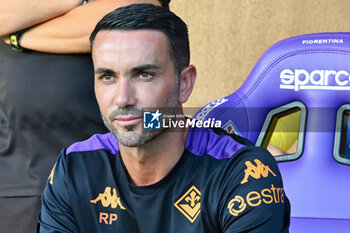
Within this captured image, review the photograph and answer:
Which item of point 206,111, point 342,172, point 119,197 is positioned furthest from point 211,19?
point 119,197

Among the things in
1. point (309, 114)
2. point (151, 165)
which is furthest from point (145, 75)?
point (309, 114)

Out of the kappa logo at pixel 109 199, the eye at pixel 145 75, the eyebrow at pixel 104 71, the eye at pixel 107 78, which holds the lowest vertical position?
the kappa logo at pixel 109 199

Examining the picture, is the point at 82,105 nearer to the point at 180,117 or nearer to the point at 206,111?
the point at 180,117

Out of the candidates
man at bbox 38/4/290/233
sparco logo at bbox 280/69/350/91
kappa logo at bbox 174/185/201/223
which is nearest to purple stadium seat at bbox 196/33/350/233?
sparco logo at bbox 280/69/350/91

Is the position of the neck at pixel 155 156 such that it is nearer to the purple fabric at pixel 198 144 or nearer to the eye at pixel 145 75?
the purple fabric at pixel 198 144

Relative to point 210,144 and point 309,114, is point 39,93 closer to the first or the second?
point 210,144

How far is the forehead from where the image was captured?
4.59 ft

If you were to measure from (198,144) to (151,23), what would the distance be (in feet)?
1.04

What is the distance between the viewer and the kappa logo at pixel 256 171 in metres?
1.42

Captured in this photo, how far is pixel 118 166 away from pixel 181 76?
28 cm

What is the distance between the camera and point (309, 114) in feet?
6.03

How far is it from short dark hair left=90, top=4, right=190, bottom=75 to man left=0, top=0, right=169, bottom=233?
0.04 metres

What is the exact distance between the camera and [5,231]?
172cm

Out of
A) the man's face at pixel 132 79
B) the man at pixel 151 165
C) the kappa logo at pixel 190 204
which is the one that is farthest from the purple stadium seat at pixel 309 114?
the man's face at pixel 132 79
